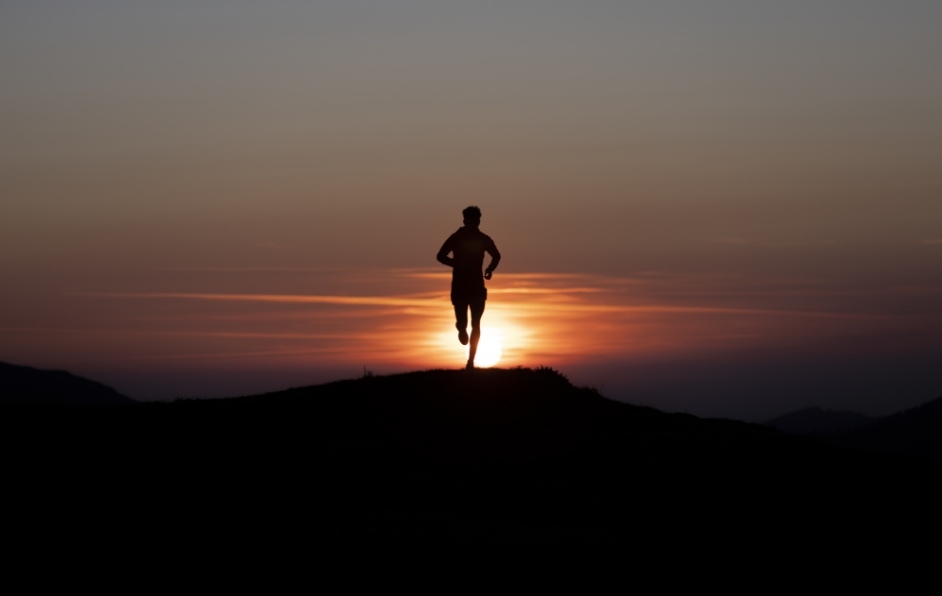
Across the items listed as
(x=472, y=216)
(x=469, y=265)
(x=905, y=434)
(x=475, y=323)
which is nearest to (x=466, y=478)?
(x=475, y=323)

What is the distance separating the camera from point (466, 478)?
16.3m

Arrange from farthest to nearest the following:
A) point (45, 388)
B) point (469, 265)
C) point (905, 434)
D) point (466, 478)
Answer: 1. point (45, 388)
2. point (905, 434)
3. point (469, 265)
4. point (466, 478)

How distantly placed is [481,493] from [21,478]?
6554 mm

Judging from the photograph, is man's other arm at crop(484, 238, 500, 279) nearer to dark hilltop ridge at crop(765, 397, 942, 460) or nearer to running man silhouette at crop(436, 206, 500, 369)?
running man silhouette at crop(436, 206, 500, 369)

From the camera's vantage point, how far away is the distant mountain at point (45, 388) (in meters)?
177

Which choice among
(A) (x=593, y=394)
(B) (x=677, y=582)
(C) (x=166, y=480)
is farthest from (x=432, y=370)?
(B) (x=677, y=582)

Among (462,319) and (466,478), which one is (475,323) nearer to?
(462,319)

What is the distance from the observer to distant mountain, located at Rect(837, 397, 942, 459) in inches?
4471

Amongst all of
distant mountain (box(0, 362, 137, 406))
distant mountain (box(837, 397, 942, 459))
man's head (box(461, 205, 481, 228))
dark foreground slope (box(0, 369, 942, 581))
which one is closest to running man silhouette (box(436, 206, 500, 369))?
man's head (box(461, 205, 481, 228))

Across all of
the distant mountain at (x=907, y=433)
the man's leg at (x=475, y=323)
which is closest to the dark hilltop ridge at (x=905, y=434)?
the distant mountain at (x=907, y=433)

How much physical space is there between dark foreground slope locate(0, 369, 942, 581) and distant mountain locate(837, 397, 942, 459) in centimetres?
9710

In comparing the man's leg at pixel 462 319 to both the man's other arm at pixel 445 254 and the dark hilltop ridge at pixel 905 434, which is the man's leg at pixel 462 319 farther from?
the dark hilltop ridge at pixel 905 434

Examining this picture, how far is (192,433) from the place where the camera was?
17078 mm

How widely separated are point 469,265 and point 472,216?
1.03 meters
